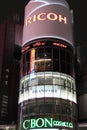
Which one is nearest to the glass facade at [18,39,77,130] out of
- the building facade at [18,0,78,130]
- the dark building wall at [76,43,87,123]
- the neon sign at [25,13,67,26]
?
the building facade at [18,0,78,130]

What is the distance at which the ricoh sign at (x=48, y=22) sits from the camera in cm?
4975

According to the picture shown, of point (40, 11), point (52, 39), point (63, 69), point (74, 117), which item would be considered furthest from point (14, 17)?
point (74, 117)

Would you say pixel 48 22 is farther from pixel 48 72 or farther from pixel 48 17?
pixel 48 72

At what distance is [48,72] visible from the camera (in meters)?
45.8

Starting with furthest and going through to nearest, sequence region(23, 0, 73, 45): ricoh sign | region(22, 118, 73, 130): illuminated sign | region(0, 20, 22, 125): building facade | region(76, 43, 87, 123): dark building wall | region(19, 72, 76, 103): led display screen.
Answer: region(76, 43, 87, 123): dark building wall < region(0, 20, 22, 125): building facade < region(23, 0, 73, 45): ricoh sign < region(19, 72, 76, 103): led display screen < region(22, 118, 73, 130): illuminated sign

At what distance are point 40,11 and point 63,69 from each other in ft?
41.9

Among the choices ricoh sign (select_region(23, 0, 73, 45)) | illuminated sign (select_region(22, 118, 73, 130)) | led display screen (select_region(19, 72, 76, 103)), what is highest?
ricoh sign (select_region(23, 0, 73, 45))

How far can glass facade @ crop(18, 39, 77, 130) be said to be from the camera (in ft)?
144

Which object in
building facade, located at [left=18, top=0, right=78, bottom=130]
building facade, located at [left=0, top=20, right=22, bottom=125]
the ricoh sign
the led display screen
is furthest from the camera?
building facade, located at [left=0, top=20, right=22, bottom=125]

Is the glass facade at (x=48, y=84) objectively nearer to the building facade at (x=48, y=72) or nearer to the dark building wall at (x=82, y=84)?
the building facade at (x=48, y=72)

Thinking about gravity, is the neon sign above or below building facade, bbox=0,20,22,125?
above

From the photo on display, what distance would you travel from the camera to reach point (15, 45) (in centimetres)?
5881

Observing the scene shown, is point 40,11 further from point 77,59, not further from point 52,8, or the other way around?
point 77,59

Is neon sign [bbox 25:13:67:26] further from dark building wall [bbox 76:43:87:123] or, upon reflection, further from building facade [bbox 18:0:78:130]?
dark building wall [bbox 76:43:87:123]
